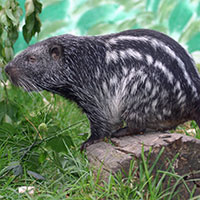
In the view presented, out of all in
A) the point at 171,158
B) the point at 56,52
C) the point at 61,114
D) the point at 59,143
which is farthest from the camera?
the point at 61,114

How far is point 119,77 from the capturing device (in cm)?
352

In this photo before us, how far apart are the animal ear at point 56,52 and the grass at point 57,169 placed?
17.9 inches

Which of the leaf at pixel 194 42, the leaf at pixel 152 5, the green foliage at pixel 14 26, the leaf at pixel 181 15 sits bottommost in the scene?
the leaf at pixel 194 42

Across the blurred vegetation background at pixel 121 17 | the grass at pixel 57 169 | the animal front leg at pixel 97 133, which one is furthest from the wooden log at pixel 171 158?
the blurred vegetation background at pixel 121 17

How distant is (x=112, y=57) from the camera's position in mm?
3566

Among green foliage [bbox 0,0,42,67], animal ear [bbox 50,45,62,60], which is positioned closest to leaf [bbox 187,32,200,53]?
green foliage [bbox 0,0,42,67]

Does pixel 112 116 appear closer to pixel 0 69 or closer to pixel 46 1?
pixel 0 69

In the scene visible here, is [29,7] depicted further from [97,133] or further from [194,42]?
[194,42]

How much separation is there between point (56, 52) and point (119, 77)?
0.68 metres

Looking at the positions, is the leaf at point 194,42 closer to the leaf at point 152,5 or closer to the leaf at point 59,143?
the leaf at point 152,5

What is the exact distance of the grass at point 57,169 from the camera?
2.77 m

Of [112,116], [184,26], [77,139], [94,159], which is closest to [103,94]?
[112,116]

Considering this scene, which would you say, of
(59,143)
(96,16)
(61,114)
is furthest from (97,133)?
(96,16)

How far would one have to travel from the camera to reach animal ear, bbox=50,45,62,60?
360 centimetres
